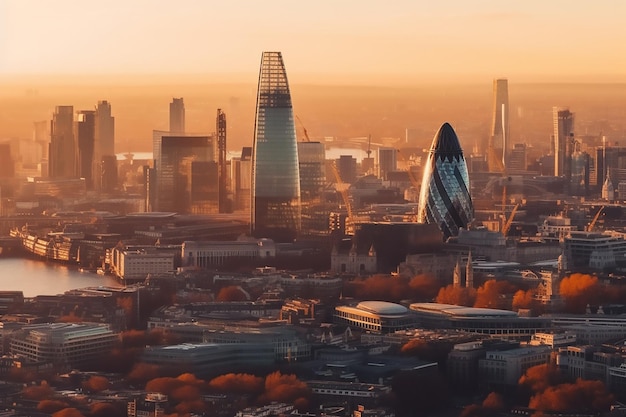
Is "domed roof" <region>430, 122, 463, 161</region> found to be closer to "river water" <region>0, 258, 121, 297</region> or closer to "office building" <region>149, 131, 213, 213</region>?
"river water" <region>0, 258, 121, 297</region>

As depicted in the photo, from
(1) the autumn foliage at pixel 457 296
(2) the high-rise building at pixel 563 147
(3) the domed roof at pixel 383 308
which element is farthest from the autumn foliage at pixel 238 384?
(2) the high-rise building at pixel 563 147

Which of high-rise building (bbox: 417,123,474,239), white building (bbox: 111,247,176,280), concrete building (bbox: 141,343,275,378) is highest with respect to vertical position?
high-rise building (bbox: 417,123,474,239)

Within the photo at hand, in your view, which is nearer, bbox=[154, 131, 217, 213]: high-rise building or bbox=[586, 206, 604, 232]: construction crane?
bbox=[586, 206, 604, 232]: construction crane

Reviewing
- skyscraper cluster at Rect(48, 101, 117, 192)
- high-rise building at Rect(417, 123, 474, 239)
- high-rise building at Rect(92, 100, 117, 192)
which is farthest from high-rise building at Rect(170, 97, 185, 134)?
high-rise building at Rect(417, 123, 474, 239)

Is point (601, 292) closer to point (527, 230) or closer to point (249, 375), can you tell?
point (249, 375)

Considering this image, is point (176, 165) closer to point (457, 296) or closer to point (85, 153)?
point (85, 153)

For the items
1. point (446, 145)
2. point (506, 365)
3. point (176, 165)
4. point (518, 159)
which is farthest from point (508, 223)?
point (506, 365)

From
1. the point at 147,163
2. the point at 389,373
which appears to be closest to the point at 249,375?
the point at 389,373
